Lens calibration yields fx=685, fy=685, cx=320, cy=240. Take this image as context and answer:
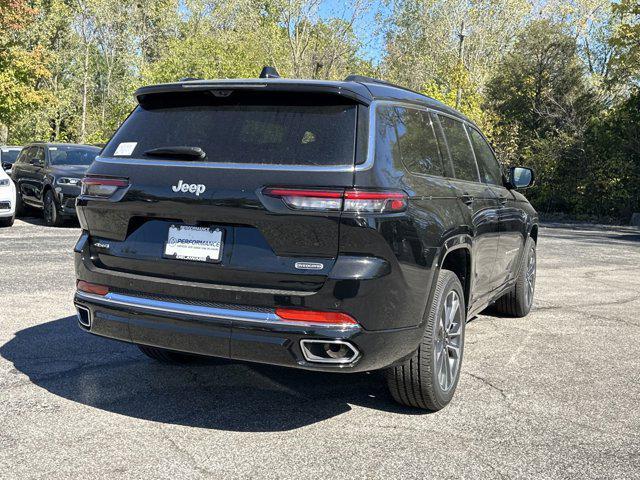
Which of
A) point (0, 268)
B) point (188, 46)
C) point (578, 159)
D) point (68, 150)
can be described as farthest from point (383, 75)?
point (0, 268)

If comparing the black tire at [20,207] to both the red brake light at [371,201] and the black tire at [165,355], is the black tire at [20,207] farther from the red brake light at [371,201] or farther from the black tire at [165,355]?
the red brake light at [371,201]

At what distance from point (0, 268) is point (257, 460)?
663 cm

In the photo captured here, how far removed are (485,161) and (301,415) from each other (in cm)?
280

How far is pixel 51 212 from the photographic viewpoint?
578 inches

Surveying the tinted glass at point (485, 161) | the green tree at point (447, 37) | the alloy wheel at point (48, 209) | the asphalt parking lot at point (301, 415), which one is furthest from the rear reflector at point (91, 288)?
the green tree at point (447, 37)

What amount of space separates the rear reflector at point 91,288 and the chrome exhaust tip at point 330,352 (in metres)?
1.20

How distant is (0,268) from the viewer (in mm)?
8656

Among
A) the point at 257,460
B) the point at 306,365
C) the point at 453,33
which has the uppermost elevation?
the point at 453,33

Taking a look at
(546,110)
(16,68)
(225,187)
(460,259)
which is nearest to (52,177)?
(16,68)

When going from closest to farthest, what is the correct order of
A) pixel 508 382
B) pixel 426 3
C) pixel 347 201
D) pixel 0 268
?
pixel 347 201, pixel 508 382, pixel 0 268, pixel 426 3

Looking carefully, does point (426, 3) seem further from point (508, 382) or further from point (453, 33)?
point (508, 382)

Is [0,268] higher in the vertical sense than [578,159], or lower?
lower

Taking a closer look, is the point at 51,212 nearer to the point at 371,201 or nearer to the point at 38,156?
the point at 38,156

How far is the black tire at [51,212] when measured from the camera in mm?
14438
